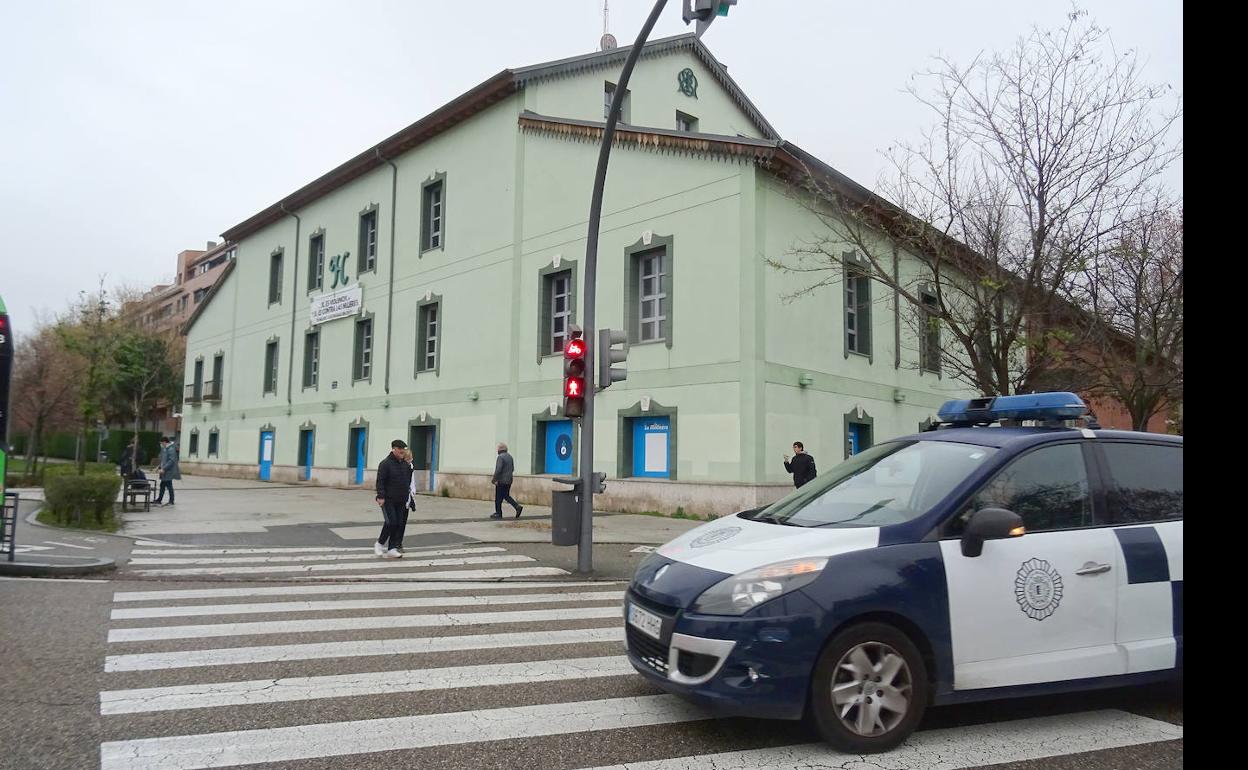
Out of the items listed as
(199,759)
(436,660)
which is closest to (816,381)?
(436,660)

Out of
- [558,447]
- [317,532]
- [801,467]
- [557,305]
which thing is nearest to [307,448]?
[557,305]

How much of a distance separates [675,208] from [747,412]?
552 centimetres

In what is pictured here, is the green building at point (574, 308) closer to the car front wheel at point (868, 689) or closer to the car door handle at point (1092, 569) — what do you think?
the car door handle at point (1092, 569)

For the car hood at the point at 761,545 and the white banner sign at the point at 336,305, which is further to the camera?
the white banner sign at the point at 336,305

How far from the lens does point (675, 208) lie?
1984 centimetres

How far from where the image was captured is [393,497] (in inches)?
474

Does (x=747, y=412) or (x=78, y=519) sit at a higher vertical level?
(x=747, y=412)

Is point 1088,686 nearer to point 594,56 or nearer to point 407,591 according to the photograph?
point 407,591

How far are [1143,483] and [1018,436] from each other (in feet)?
2.72

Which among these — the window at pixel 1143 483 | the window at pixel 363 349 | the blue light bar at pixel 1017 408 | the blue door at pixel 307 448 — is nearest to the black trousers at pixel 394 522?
the blue light bar at pixel 1017 408

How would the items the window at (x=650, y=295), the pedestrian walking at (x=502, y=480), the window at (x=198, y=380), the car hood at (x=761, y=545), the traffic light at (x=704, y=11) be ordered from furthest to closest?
the window at (x=198, y=380) → the window at (x=650, y=295) → the pedestrian walking at (x=502, y=480) → the traffic light at (x=704, y=11) → the car hood at (x=761, y=545)

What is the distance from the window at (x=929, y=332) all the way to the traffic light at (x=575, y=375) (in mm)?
8190

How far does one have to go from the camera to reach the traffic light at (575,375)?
1088cm

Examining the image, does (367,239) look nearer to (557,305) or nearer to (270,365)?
(270,365)
